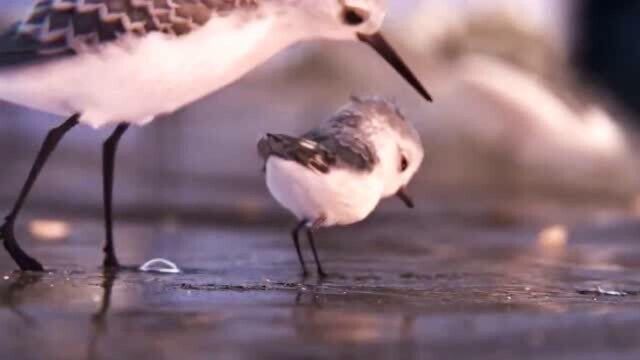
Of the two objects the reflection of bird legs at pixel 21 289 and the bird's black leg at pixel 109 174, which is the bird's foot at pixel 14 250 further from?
the bird's black leg at pixel 109 174

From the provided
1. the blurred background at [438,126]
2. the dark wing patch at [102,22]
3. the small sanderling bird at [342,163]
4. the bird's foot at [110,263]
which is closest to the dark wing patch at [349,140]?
the small sanderling bird at [342,163]

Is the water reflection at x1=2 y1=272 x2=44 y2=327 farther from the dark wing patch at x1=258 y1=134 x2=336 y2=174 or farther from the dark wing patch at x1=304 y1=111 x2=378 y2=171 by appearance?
the dark wing patch at x1=304 y1=111 x2=378 y2=171

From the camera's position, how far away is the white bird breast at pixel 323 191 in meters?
2.76

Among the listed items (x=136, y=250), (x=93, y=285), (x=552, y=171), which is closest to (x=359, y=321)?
(x=93, y=285)

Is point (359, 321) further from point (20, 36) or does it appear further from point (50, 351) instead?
point (20, 36)

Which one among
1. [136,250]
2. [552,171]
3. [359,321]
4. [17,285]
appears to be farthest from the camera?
[552,171]

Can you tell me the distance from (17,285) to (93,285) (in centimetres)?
15

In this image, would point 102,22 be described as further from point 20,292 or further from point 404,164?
point 404,164

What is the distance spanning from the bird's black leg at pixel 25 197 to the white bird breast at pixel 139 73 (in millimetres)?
58

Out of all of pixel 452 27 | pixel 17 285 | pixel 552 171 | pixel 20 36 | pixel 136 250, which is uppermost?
pixel 452 27

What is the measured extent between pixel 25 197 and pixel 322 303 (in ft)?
2.84

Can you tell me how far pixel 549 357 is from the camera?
1.82 meters

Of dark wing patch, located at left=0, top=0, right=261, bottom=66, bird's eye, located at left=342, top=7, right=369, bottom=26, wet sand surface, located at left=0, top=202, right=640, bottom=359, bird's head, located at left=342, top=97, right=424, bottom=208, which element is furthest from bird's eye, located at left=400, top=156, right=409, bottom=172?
dark wing patch, located at left=0, top=0, right=261, bottom=66

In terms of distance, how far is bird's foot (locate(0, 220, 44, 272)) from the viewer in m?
2.86
